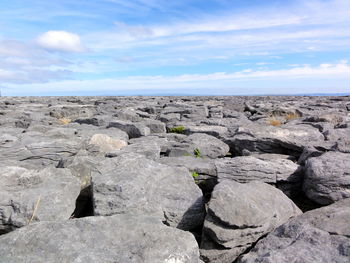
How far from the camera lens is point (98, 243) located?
4.29 meters

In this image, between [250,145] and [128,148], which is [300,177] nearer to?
[250,145]

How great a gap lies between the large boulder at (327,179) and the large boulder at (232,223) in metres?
1.42

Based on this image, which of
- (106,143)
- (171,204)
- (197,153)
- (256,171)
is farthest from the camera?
(106,143)

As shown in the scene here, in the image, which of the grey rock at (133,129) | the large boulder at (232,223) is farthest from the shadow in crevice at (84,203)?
the grey rock at (133,129)

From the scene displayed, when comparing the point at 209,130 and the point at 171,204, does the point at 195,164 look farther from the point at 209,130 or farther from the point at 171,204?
the point at 209,130

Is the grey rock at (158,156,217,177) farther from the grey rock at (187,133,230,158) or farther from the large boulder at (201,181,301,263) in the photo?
the large boulder at (201,181,301,263)

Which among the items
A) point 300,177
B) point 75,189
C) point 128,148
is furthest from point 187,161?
point 75,189

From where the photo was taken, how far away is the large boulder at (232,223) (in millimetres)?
5262

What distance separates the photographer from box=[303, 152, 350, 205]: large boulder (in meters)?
6.71

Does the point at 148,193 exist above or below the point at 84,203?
above

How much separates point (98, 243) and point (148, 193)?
196cm

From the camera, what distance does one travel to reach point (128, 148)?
9633 mm

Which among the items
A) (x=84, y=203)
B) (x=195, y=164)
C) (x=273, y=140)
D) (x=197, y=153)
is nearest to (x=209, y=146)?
(x=197, y=153)

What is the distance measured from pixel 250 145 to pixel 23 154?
6152 mm
